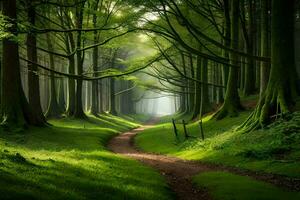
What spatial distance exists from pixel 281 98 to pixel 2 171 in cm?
1355

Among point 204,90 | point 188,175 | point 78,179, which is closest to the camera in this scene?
point 78,179

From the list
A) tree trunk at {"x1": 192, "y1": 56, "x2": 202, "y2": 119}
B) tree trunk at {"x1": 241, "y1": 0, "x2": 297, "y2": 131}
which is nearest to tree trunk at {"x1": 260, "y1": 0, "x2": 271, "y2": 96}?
tree trunk at {"x1": 241, "y1": 0, "x2": 297, "y2": 131}

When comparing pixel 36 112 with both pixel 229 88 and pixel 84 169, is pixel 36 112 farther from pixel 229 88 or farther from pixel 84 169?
pixel 84 169

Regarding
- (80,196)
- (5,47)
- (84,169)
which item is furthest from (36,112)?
(80,196)

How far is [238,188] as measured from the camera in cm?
1229

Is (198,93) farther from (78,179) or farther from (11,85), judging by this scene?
(78,179)

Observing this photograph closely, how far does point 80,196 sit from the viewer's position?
10062mm

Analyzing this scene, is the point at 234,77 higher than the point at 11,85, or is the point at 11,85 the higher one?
the point at 234,77

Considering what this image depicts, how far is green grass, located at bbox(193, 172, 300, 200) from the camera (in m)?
11.3

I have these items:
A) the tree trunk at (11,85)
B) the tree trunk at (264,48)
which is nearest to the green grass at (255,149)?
the tree trunk at (264,48)

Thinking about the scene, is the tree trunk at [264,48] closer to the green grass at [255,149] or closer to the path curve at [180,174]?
the green grass at [255,149]

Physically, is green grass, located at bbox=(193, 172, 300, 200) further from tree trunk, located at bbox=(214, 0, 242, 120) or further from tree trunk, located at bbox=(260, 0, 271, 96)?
tree trunk, located at bbox=(214, 0, 242, 120)

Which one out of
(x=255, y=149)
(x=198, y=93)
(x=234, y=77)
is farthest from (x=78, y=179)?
(x=198, y=93)

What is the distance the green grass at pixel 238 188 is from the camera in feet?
37.0
